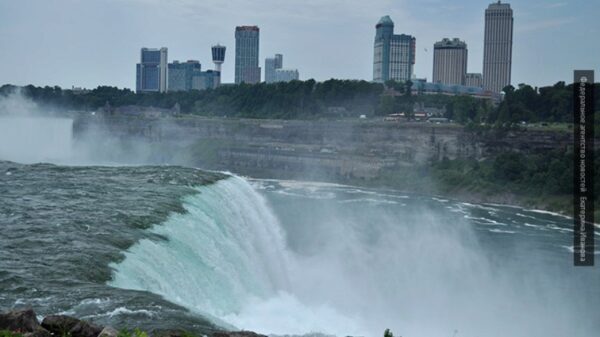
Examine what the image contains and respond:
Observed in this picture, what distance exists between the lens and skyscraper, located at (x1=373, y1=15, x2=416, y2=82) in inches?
7347

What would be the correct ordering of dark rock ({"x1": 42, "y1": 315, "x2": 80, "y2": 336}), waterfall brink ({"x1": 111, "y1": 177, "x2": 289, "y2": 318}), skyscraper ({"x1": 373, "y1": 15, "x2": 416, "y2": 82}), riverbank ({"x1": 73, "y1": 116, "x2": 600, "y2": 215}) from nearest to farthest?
dark rock ({"x1": 42, "y1": 315, "x2": 80, "y2": 336}) → waterfall brink ({"x1": 111, "y1": 177, "x2": 289, "y2": 318}) → riverbank ({"x1": 73, "y1": 116, "x2": 600, "y2": 215}) → skyscraper ({"x1": 373, "y1": 15, "x2": 416, "y2": 82})

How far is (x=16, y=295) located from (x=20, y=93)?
251 ft

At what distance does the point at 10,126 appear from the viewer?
62781 millimetres

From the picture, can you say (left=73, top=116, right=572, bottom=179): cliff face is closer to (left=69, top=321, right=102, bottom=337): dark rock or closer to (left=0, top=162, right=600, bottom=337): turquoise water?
(left=0, top=162, right=600, bottom=337): turquoise water

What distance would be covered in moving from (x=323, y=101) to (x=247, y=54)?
111763 millimetres

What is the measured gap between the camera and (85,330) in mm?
7445

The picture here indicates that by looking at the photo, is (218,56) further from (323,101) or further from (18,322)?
(18,322)

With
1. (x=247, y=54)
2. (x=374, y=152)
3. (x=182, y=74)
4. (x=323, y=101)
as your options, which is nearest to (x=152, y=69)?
(x=182, y=74)

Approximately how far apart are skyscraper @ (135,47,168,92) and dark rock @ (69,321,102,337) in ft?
551

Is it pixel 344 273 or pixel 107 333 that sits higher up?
pixel 107 333

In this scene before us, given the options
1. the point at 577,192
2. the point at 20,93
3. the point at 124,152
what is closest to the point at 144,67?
the point at 20,93

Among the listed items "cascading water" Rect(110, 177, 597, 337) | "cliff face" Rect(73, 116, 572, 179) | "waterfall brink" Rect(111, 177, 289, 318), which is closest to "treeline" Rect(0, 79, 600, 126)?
"cliff face" Rect(73, 116, 572, 179)

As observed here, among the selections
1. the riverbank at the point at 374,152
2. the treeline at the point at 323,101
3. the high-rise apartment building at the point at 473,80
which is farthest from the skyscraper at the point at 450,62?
the riverbank at the point at 374,152

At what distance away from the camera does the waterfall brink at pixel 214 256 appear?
12.3m
